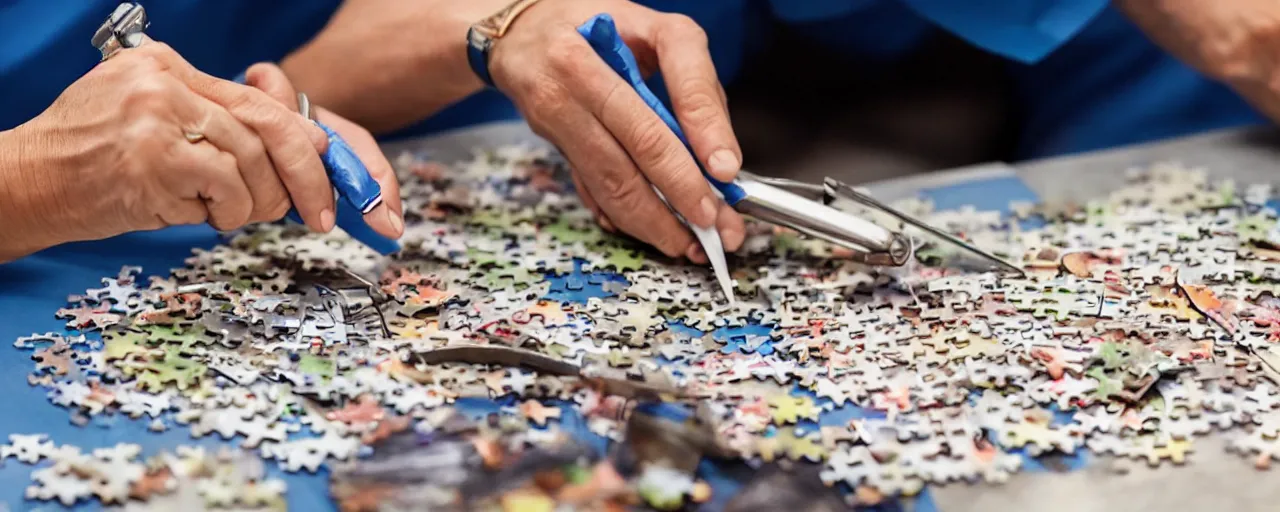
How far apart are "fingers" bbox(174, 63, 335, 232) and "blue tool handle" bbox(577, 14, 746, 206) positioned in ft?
1.17

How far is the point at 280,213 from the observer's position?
134cm

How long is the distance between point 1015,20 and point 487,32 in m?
0.82

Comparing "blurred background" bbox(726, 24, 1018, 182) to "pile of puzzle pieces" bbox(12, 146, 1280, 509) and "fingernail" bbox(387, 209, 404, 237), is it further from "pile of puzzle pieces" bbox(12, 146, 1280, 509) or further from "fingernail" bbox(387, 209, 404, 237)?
"fingernail" bbox(387, 209, 404, 237)

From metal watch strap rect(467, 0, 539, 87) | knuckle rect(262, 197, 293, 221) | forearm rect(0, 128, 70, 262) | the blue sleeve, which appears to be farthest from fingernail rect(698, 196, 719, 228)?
forearm rect(0, 128, 70, 262)

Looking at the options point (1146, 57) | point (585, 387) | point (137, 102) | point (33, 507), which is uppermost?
point (1146, 57)

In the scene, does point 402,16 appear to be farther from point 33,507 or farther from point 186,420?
point 33,507

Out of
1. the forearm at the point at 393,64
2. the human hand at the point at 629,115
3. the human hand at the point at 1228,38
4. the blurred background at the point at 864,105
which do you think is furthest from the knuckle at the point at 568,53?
the human hand at the point at 1228,38

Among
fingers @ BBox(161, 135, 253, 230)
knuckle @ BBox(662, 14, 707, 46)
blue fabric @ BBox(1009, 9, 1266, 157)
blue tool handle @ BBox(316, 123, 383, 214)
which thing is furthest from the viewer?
blue fabric @ BBox(1009, 9, 1266, 157)

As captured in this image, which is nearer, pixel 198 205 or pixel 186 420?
pixel 186 420

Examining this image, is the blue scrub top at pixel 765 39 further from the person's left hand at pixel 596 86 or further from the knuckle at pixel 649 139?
the knuckle at pixel 649 139

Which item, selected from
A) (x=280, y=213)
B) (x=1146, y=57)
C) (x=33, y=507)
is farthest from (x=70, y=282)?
(x=1146, y=57)

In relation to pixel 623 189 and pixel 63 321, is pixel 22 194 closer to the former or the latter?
pixel 63 321

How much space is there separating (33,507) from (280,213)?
42cm

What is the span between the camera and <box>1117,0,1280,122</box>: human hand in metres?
1.72
